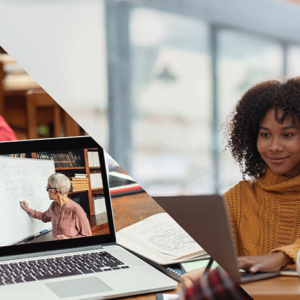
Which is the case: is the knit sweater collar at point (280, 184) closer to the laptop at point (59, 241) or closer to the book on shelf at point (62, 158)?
the laptop at point (59, 241)

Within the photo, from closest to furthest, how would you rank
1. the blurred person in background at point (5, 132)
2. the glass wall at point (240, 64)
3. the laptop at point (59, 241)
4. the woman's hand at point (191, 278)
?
the glass wall at point (240, 64), the woman's hand at point (191, 278), the laptop at point (59, 241), the blurred person in background at point (5, 132)

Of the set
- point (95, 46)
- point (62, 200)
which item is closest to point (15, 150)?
point (62, 200)

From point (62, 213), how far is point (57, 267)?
0.28 feet

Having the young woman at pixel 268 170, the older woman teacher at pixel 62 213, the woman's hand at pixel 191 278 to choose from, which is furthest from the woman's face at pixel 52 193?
the young woman at pixel 268 170

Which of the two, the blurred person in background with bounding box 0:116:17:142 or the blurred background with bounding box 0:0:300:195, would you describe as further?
the blurred person in background with bounding box 0:116:17:142

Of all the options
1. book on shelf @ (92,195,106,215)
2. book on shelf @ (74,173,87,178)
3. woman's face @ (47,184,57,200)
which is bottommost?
book on shelf @ (92,195,106,215)

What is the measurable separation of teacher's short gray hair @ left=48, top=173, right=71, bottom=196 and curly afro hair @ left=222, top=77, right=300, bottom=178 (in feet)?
1.16

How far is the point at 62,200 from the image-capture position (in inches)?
19.7

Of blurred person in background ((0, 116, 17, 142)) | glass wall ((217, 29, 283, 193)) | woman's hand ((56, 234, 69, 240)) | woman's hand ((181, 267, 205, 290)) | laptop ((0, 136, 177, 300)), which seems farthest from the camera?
blurred person in background ((0, 116, 17, 142))

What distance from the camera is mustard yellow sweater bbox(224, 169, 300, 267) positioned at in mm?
199

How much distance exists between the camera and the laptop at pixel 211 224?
0.21 metres

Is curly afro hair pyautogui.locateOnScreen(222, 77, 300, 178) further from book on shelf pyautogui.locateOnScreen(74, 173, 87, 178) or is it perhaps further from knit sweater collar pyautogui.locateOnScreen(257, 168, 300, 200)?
book on shelf pyautogui.locateOnScreen(74, 173, 87, 178)

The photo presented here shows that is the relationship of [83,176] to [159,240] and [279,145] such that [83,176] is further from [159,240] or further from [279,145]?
[279,145]

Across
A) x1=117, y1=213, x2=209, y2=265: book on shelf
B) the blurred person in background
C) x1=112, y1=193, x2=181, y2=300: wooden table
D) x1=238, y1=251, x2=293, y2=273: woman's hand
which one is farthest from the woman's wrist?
the blurred person in background
